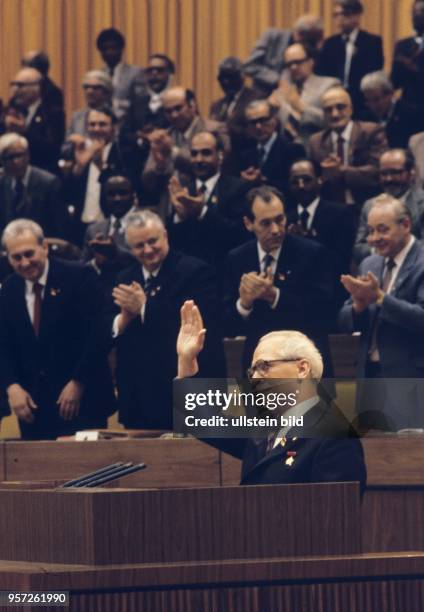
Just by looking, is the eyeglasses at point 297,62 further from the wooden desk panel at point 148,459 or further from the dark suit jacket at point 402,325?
the wooden desk panel at point 148,459

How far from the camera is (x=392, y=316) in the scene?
5.87m

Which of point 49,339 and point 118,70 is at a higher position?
Result: point 118,70

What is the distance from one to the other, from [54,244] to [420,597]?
5.03 meters

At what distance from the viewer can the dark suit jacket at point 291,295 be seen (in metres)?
6.34

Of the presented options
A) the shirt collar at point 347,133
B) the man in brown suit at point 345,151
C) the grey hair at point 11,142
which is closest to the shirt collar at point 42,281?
the man in brown suit at point 345,151

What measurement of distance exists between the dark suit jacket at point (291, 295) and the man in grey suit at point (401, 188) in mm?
619

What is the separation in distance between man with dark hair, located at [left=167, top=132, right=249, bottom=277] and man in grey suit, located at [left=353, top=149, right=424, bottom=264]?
0.64m

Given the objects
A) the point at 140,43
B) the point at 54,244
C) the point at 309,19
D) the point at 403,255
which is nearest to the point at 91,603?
the point at 403,255

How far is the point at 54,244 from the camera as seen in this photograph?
8.13 metres

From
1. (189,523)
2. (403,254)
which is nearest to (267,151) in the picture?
(403,254)

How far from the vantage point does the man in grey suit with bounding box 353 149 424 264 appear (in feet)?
23.8

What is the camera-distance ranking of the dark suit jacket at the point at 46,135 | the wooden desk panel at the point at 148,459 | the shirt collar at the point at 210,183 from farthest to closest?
the dark suit jacket at the point at 46,135, the shirt collar at the point at 210,183, the wooden desk panel at the point at 148,459

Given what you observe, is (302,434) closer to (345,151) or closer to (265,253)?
(265,253)

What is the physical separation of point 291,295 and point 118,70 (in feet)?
13.9
